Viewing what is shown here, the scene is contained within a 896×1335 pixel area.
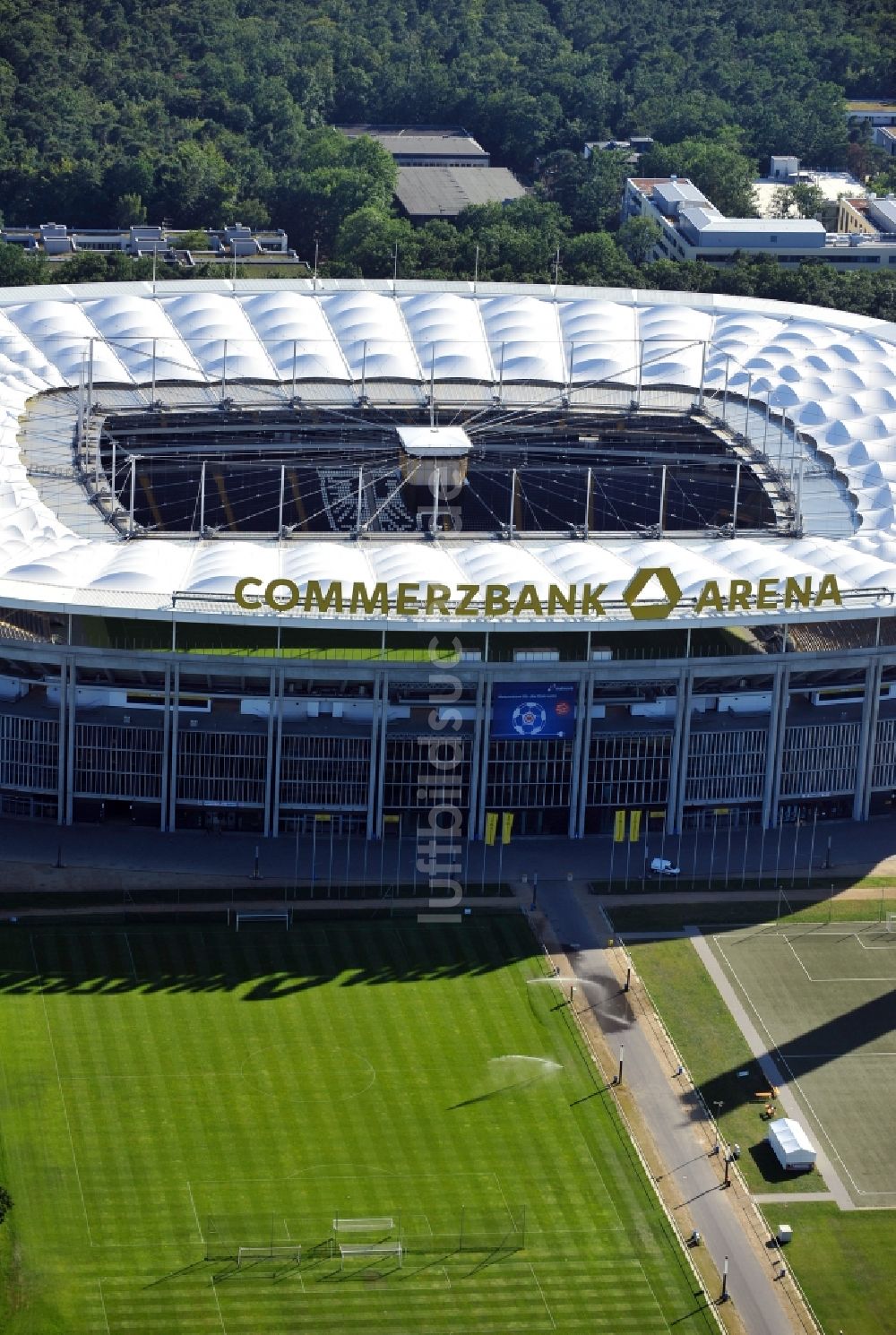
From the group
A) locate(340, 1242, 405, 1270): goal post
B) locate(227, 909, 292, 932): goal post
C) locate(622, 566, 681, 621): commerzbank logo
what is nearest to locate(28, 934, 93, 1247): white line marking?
locate(227, 909, 292, 932): goal post

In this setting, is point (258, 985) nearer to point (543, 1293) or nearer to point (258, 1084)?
point (258, 1084)

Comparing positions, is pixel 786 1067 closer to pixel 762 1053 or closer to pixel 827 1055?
pixel 762 1053

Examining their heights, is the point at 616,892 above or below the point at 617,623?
below

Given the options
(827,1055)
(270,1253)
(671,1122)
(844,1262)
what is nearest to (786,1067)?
(827,1055)

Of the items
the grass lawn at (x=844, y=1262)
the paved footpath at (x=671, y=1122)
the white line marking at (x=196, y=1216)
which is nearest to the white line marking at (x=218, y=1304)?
the white line marking at (x=196, y=1216)

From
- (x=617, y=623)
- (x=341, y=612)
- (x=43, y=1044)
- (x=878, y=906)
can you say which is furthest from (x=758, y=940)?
(x=43, y=1044)

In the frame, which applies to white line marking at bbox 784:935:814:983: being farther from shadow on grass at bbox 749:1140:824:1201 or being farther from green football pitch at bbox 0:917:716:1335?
shadow on grass at bbox 749:1140:824:1201

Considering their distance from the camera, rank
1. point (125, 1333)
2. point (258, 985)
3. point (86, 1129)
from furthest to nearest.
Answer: point (258, 985) < point (86, 1129) < point (125, 1333)
